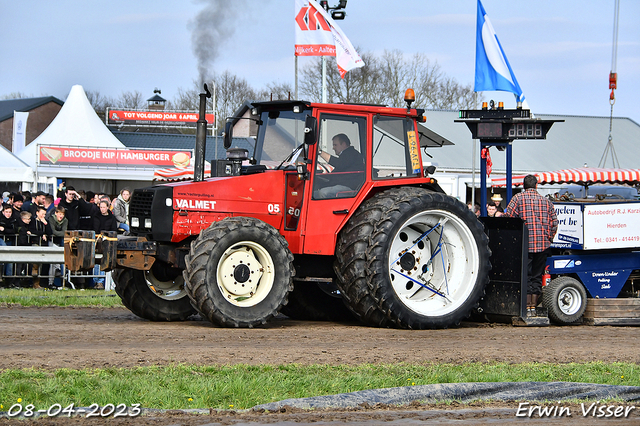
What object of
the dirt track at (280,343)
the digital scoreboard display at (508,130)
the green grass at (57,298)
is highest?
the digital scoreboard display at (508,130)

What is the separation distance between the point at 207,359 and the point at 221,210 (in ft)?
8.92

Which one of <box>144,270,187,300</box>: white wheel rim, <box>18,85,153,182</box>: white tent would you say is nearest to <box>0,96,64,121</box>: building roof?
<box>18,85,153,182</box>: white tent

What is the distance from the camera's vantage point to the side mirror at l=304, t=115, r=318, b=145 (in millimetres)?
8844

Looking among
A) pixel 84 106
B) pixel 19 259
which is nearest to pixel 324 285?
pixel 19 259

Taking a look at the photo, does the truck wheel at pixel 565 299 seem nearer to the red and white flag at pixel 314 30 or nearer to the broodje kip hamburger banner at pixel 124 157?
the red and white flag at pixel 314 30

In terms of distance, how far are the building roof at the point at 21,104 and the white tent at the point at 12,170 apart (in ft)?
101

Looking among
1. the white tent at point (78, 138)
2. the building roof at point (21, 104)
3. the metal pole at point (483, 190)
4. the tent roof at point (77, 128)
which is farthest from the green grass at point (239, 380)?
the building roof at point (21, 104)

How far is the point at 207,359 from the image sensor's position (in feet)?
21.7

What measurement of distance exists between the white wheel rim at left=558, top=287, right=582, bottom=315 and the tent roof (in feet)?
76.0

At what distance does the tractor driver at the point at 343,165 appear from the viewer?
918cm

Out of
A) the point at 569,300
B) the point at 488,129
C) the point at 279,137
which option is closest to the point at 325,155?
the point at 279,137

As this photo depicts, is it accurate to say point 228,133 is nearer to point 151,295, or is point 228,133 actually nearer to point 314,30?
point 151,295

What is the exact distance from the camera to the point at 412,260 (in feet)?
31.7

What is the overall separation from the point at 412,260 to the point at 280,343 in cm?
255
